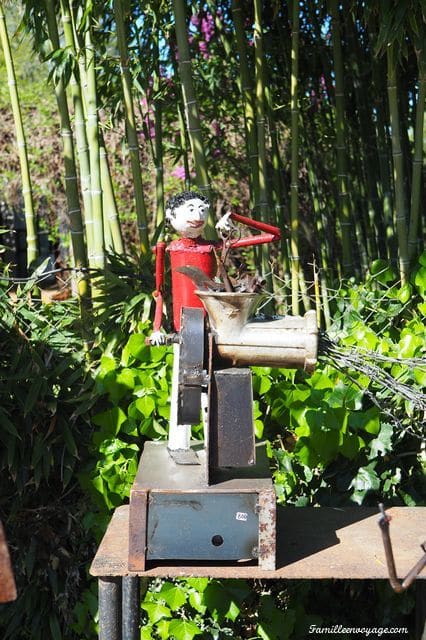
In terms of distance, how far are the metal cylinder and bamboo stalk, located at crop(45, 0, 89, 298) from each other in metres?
1.03

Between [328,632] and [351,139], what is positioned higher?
[351,139]

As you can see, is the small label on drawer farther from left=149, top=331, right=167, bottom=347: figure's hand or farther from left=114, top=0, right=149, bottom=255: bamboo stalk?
left=114, top=0, right=149, bottom=255: bamboo stalk

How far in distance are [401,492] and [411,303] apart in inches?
25.4

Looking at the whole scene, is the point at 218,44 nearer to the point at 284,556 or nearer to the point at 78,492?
the point at 78,492

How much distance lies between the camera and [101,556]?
1.75 meters

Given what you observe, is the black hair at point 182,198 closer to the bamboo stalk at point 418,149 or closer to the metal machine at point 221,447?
the metal machine at point 221,447

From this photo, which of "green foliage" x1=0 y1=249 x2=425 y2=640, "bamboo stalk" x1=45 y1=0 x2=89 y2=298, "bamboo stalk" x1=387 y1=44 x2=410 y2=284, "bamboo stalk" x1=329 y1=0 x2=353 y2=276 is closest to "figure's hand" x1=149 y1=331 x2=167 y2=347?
"green foliage" x1=0 y1=249 x2=425 y2=640

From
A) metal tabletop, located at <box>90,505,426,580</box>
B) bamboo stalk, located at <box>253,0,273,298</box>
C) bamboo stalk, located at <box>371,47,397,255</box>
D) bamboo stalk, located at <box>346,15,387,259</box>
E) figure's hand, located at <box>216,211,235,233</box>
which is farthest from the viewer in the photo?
bamboo stalk, located at <box>346,15,387,259</box>

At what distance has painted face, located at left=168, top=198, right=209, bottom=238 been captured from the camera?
1957 millimetres

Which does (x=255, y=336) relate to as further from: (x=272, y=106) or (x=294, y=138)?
(x=272, y=106)

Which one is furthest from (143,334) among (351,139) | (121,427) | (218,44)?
(218,44)

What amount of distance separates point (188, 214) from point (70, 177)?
0.88 meters

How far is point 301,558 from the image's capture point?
1742 millimetres

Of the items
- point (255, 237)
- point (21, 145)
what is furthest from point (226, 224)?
point (21, 145)
